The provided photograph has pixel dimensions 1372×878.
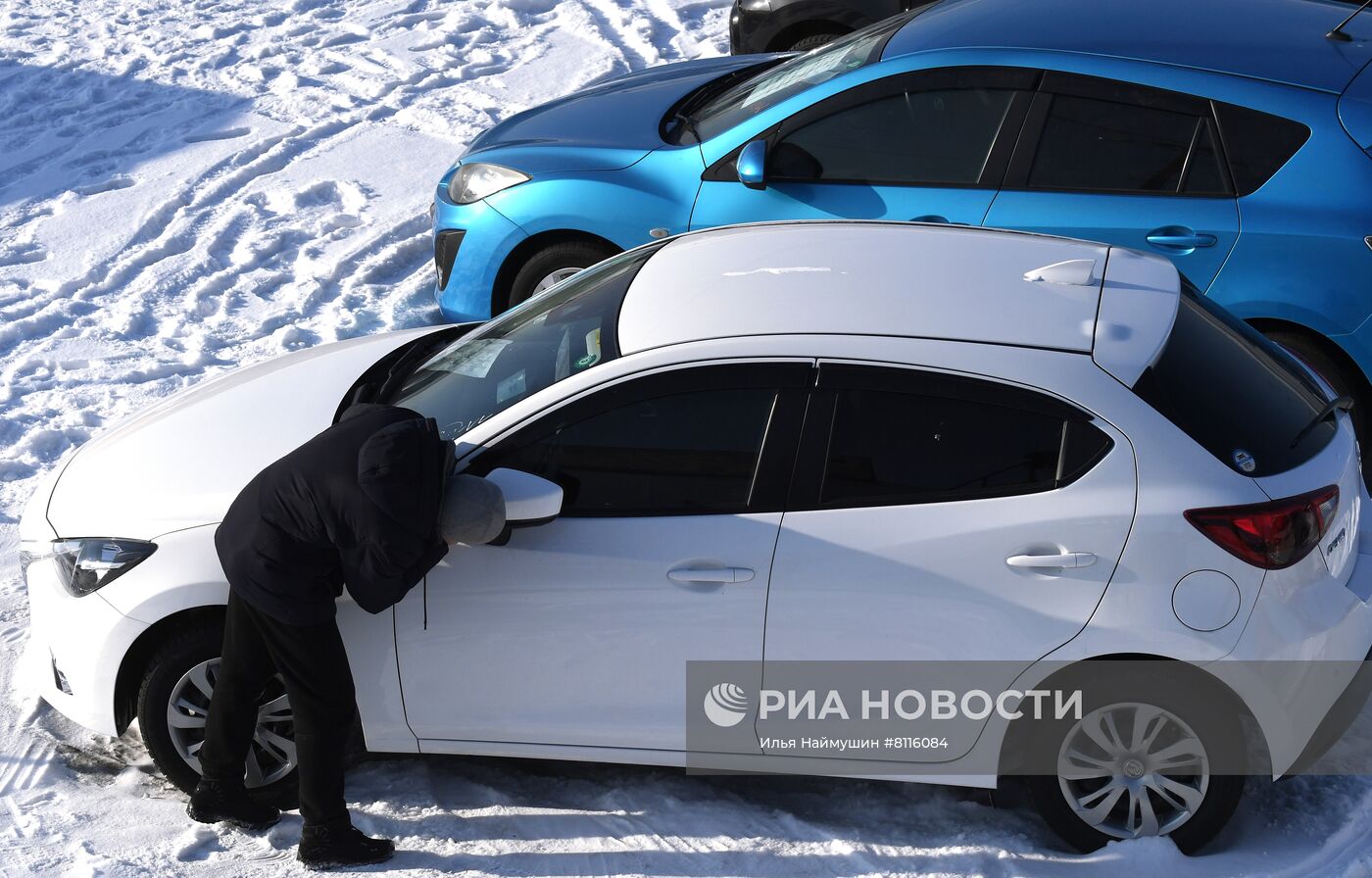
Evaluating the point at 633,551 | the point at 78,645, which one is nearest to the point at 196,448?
the point at 78,645

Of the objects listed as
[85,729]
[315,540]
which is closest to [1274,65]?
[315,540]

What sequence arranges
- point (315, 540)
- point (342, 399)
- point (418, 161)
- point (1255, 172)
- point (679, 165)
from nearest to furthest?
point (315, 540) < point (342, 399) < point (1255, 172) < point (679, 165) < point (418, 161)

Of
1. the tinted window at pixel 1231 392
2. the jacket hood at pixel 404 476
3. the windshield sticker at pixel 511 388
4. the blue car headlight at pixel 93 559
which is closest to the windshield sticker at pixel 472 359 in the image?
the windshield sticker at pixel 511 388

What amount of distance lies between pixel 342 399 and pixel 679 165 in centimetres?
240

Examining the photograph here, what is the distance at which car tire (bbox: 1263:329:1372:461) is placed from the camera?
562 cm

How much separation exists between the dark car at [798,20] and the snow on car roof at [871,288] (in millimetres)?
5194

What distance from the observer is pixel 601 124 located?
22.0 ft

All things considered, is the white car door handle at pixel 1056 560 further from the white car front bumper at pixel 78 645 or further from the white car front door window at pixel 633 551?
the white car front bumper at pixel 78 645

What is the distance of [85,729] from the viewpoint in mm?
4602

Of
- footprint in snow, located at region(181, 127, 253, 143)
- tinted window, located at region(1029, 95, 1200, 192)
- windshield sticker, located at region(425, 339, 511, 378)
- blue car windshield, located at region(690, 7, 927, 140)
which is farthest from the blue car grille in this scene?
footprint in snow, located at region(181, 127, 253, 143)

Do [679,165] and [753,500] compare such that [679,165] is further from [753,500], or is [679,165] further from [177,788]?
[177,788]

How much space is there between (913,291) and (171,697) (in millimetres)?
2539

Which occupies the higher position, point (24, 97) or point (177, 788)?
point (24, 97)

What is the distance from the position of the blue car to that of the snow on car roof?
124cm
